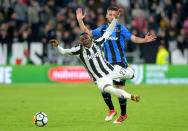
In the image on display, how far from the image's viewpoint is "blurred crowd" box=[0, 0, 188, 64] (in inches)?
880

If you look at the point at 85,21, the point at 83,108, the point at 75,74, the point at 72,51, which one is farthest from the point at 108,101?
the point at 85,21

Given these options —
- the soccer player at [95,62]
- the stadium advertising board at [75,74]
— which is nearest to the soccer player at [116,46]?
the soccer player at [95,62]

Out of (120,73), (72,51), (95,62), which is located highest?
(72,51)

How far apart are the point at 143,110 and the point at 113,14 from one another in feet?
11.6

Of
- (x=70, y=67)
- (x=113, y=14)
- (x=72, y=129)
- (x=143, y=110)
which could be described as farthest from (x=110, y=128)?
(x=70, y=67)

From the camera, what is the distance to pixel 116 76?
9258 millimetres

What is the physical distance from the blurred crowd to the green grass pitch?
287 cm

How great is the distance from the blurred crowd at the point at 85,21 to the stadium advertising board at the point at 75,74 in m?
0.96

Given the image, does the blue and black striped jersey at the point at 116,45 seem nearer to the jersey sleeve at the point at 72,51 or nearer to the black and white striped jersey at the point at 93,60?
the black and white striped jersey at the point at 93,60

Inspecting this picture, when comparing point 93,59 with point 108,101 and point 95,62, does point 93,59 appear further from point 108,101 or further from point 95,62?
point 108,101

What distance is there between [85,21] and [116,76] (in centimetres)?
1348

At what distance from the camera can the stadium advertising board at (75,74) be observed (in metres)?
21.1

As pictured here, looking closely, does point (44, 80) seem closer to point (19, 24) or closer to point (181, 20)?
point (19, 24)

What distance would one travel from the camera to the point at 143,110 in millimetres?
12250
